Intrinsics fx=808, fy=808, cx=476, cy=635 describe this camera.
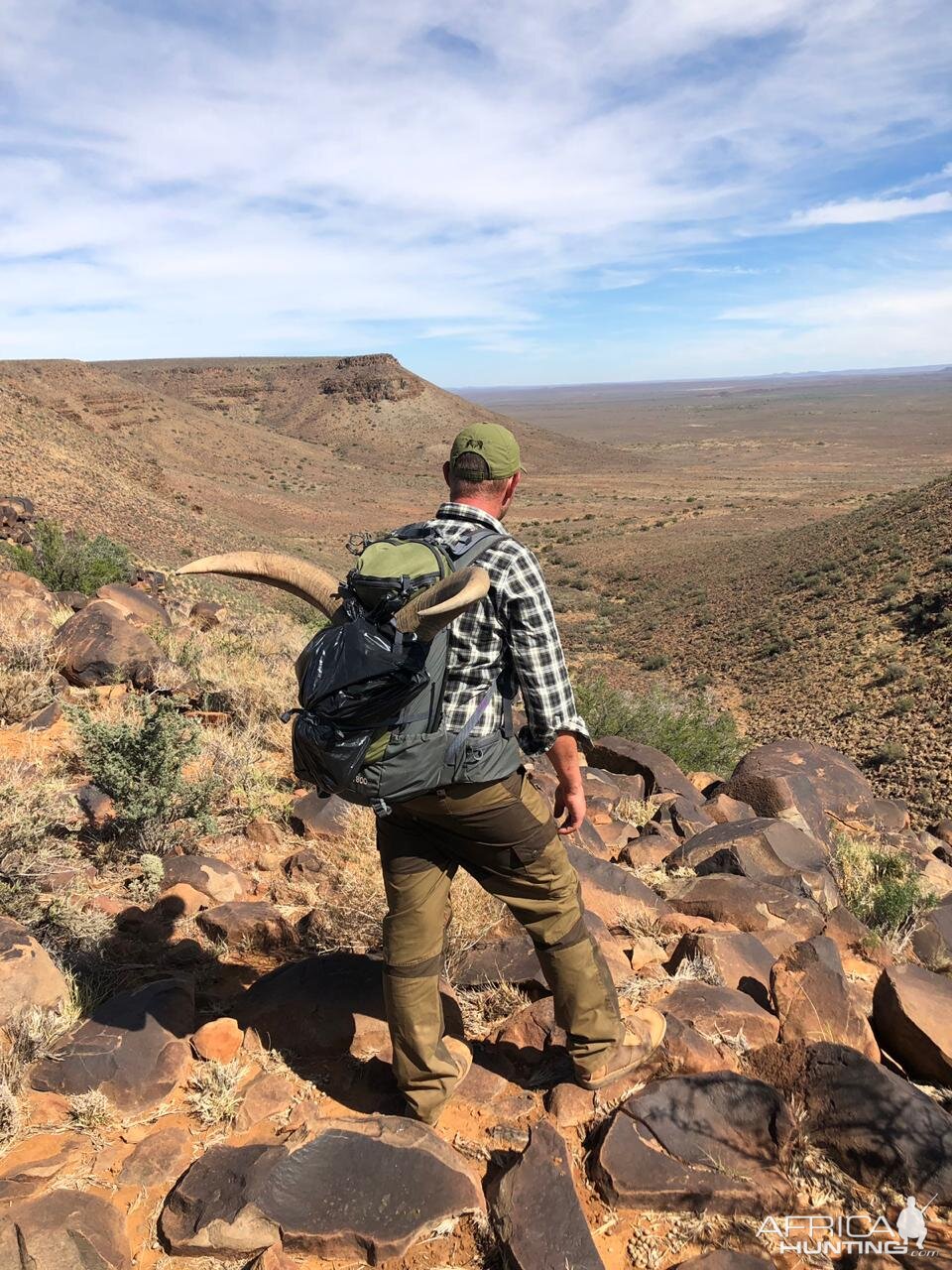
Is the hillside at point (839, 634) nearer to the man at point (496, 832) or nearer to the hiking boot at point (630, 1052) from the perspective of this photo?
the hiking boot at point (630, 1052)

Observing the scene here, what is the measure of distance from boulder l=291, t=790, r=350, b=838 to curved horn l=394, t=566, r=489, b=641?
265cm

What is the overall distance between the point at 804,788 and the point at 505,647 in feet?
16.7

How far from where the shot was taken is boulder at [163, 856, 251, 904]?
12.8 feet

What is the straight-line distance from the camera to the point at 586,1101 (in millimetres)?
2598

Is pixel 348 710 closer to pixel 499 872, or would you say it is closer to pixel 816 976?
pixel 499 872

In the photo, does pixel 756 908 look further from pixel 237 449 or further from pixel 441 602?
pixel 237 449

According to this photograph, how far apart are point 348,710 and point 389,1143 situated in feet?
4.25

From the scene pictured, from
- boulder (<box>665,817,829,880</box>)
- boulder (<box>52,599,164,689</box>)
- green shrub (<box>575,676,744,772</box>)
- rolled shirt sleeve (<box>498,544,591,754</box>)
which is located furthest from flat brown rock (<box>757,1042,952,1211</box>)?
green shrub (<box>575,676,744,772</box>)

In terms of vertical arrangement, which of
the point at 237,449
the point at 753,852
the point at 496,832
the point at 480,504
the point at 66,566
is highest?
the point at 237,449

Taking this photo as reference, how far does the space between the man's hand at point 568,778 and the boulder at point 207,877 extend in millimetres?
2096

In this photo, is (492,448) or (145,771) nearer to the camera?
(492,448)

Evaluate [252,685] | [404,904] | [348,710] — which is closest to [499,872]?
[404,904]

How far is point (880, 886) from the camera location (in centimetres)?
478

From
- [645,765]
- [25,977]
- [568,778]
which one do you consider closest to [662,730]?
[645,765]
